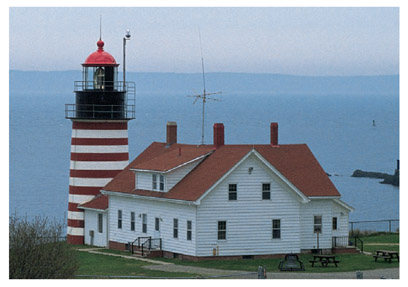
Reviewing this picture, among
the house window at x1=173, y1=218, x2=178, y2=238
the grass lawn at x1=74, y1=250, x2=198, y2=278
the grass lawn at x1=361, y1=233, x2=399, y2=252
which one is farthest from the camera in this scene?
the grass lawn at x1=361, y1=233, x2=399, y2=252

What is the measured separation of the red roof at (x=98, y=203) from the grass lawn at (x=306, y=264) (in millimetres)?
7148

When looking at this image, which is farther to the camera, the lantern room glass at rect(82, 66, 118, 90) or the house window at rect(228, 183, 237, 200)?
the lantern room glass at rect(82, 66, 118, 90)

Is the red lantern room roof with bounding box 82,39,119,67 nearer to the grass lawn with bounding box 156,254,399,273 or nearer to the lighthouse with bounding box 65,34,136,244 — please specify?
the lighthouse with bounding box 65,34,136,244

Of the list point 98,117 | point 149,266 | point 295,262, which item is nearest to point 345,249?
point 295,262

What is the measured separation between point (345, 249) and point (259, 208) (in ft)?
14.9

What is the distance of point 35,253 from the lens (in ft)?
113

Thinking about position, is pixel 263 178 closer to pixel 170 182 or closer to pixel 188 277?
pixel 170 182

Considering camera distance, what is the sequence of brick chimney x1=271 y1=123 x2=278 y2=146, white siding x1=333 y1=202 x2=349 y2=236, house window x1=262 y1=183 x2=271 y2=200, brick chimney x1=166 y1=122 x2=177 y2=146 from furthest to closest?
brick chimney x1=166 y1=122 x2=177 y2=146 < brick chimney x1=271 y1=123 x2=278 y2=146 < white siding x1=333 y1=202 x2=349 y2=236 < house window x1=262 y1=183 x2=271 y2=200

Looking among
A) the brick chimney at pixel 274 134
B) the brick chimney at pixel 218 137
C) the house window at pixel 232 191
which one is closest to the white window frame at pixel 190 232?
the house window at pixel 232 191

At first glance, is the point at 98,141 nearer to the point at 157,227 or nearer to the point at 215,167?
the point at 157,227

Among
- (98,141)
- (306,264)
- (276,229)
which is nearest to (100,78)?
(98,141)

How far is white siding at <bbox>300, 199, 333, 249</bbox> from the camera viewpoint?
156ft

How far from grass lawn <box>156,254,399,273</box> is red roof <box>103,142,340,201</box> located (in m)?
2.62

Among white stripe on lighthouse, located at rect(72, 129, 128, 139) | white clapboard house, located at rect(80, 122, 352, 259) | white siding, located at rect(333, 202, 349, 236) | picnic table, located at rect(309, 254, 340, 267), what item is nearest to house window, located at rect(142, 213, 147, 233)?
white clapboard house, located at rect(80, 122, 352, 259)
